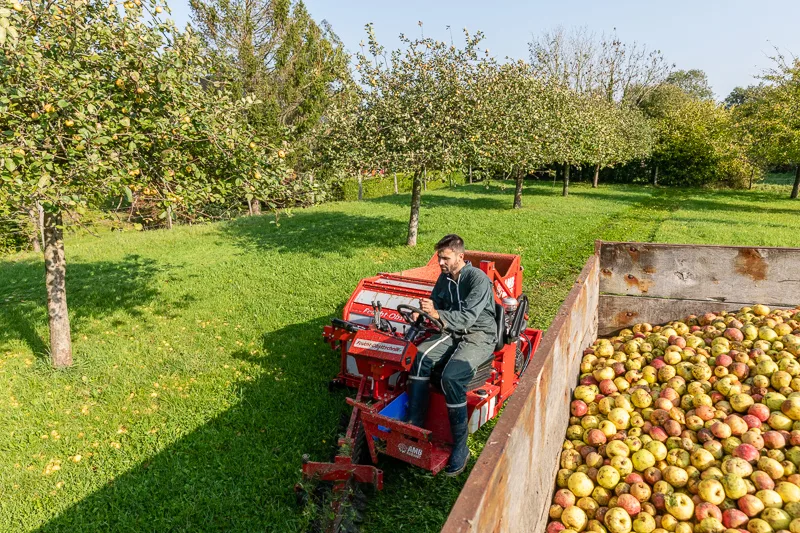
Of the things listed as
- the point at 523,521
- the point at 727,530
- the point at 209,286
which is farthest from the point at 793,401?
the point at 209,286

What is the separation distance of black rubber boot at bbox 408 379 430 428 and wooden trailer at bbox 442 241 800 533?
1.16m

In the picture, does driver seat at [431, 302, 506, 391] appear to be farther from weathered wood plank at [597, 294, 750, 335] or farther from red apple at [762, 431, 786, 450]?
red apple at [762, 431, 786, 450]

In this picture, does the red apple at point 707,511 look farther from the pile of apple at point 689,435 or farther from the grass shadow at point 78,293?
the grass shadow at point 78,293

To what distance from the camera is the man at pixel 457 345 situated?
13.4 feet

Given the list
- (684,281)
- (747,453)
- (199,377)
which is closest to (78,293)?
(199,377)

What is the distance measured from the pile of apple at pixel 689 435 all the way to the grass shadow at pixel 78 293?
717cm

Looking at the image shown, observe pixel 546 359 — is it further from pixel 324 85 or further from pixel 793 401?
pixel 324 85

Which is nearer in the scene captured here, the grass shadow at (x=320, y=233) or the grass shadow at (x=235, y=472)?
the grass shadow at (x=235, y=472)

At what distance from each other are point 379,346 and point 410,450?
1002 millimetres

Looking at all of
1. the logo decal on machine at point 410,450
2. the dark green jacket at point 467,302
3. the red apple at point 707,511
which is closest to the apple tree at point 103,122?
the dark green jacket at point 467,302

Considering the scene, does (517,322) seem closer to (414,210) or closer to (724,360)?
(724,360)

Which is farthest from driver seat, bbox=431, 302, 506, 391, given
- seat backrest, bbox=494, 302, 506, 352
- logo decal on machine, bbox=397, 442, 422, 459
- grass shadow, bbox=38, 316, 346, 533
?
grass shadow, bbox=38, 316, 346, 533

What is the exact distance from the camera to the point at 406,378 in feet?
15.6

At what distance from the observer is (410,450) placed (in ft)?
12.9
